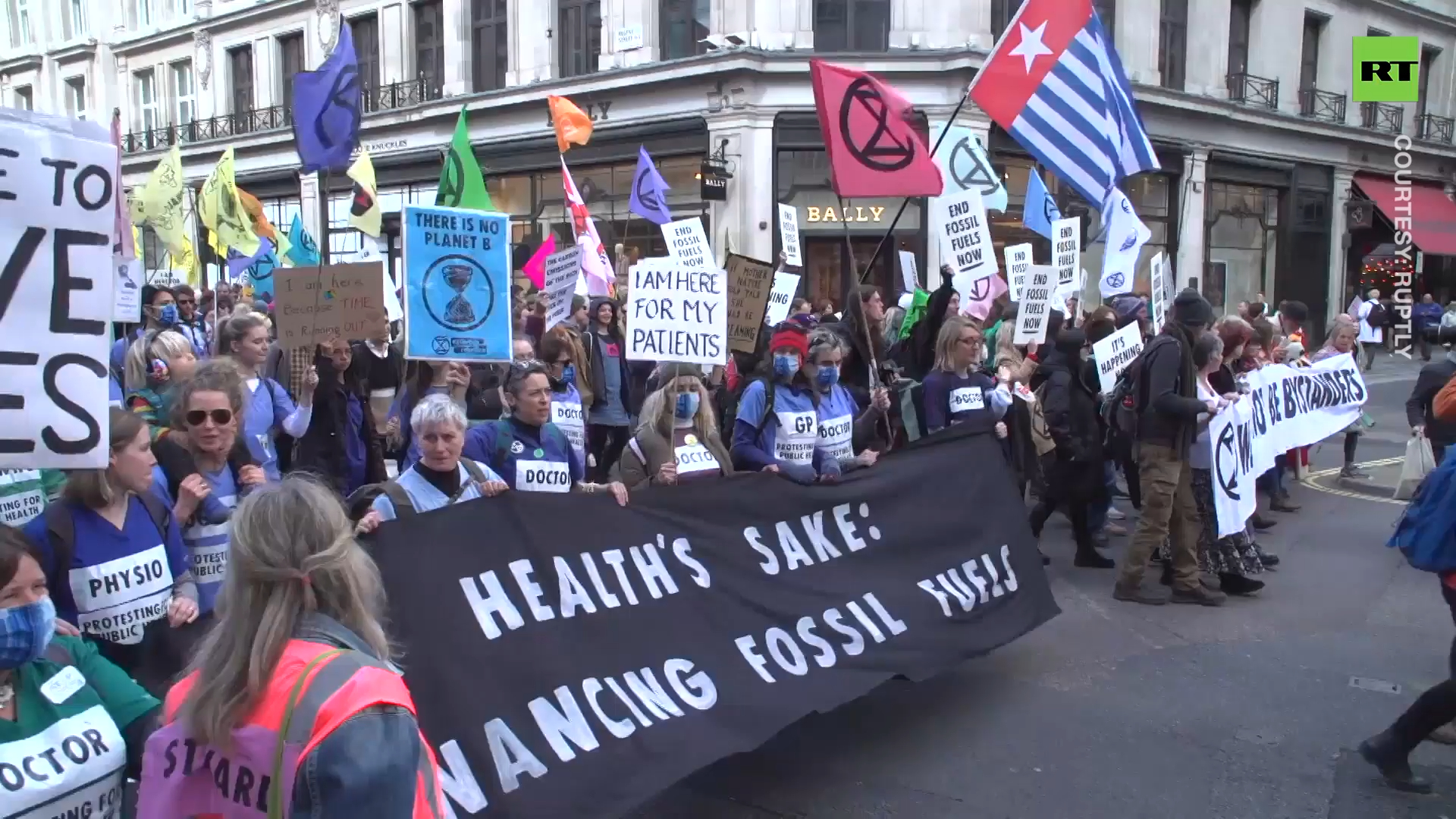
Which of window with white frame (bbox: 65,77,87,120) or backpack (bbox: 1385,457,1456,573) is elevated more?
window with white frame (bbox: 65,77,87,120)

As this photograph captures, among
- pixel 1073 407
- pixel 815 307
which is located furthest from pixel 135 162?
pixel 1073 407

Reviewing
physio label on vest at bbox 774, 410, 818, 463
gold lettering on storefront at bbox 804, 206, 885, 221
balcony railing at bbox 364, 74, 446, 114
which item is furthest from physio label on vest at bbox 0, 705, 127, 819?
balcony railing at bbox 364, 74, 446, 114

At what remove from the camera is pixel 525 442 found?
205 inches

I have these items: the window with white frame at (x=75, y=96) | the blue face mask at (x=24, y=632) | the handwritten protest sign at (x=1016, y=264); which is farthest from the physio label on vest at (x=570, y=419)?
the window with white frame at (x=75, y=96)

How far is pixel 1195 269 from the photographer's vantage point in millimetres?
25469

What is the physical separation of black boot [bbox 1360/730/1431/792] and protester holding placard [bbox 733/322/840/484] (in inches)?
116

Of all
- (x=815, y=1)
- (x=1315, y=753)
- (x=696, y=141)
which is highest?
(x=815, y=1)

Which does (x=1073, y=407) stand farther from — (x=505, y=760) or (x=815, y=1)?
(x=815, y=1)

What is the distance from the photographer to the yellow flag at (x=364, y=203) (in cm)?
1128

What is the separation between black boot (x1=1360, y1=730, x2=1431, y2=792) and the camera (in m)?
4.41

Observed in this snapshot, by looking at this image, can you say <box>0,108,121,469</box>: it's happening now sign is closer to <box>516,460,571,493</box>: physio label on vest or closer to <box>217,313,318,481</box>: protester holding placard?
<box>516,460,571,493</box>: physio label on vest

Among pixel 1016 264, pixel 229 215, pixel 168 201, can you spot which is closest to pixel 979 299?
pixel 1016 264

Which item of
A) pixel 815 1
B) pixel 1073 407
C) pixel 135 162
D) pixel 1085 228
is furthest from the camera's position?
pixel 135 162

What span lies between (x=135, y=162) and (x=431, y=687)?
3730cm
